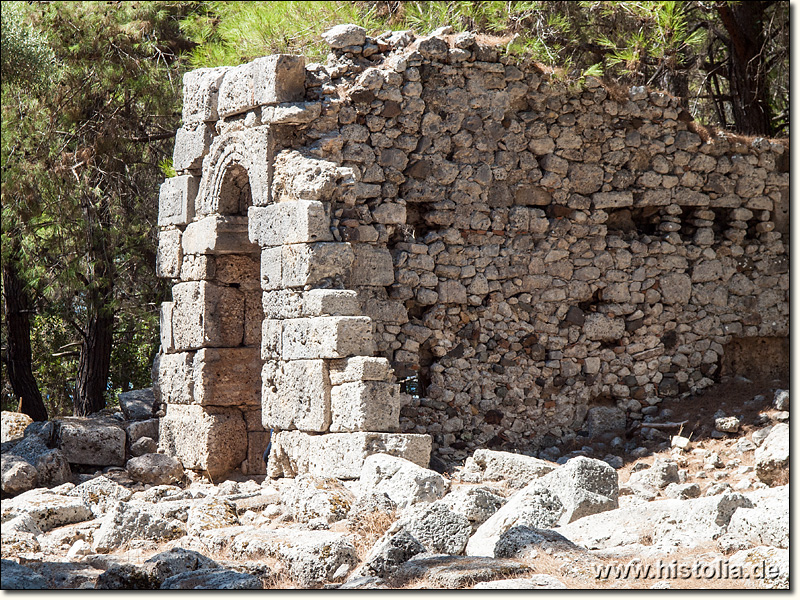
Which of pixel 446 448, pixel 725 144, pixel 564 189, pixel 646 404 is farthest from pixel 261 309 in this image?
pixel 725 144

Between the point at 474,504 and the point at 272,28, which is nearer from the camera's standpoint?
the point at 474,504

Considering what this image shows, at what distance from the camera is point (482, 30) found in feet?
38.1

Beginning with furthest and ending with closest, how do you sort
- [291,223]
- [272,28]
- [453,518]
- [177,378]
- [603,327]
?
[272,28], [177,378], [603,327], [291,223], [453,518]

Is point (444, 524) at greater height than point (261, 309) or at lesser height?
lesser

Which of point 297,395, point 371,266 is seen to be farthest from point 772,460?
point 297,395

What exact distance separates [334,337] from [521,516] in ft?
8.30

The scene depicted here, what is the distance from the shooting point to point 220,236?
33.6 feet

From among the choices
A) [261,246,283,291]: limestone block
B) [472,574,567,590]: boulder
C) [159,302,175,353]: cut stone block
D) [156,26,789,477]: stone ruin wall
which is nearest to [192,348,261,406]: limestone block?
[156,26,789,477]: stone ruin wall

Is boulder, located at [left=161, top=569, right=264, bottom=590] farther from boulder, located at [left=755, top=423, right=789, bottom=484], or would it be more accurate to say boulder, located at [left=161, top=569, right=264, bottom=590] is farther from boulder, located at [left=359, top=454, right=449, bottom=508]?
boulder, located at [left=755, top=423, right=789, bottom=484]

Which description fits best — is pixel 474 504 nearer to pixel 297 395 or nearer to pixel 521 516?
pixel 521 516

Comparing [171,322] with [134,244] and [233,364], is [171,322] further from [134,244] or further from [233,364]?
[134,244]

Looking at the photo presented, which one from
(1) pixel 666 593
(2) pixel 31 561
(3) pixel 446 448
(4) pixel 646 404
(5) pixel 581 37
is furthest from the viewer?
(5) pixel 581 37

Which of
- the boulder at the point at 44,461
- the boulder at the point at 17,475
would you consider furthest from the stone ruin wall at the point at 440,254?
the boulder at the point at 17,475

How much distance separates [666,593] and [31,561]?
3970mm
